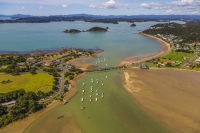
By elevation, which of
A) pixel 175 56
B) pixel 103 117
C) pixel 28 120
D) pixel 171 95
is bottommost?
pixel 103 117

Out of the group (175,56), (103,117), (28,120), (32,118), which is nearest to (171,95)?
(103,117)

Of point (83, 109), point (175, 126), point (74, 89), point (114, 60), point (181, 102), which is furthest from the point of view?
point (114, 60)

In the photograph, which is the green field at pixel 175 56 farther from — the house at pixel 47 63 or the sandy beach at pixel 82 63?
the house at pixel 47 63

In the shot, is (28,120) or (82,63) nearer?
(28,120)

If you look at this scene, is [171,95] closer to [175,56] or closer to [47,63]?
[175,56]

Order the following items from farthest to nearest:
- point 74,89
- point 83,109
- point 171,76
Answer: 1. point 171,76
2. point 74,89
3. point 83,109

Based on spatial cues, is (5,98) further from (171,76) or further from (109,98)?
(171,76)

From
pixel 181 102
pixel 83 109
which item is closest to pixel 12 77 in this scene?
pixel 83 109
